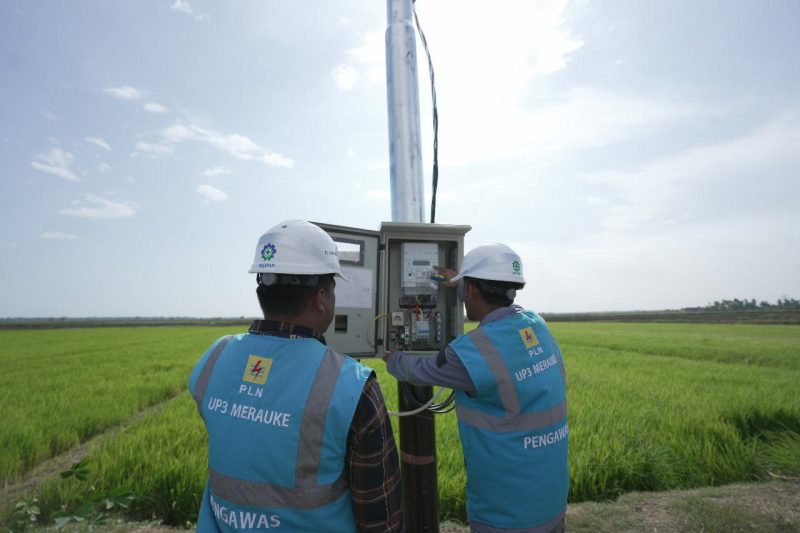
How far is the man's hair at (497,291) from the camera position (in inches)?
84.2

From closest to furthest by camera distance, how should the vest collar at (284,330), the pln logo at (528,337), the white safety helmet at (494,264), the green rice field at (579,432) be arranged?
the vest collar at (284,330) → the pln logo at (528,337) → the white safety helmet at (494,264) → the green rice field at (579,432)

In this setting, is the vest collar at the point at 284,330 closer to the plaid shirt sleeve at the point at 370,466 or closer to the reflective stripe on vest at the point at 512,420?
the plaid shirt sleeve at the point at 370,466

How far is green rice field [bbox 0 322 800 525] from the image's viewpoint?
3.71 m

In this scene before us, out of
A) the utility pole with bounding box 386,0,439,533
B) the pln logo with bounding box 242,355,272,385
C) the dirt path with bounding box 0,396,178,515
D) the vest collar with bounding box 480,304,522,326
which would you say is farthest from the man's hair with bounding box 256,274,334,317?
the dirt path with bounding box 0,396,178,515

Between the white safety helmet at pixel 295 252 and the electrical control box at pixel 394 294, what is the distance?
111 cm

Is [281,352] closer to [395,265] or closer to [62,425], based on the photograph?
[395,265]

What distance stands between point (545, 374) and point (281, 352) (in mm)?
1292

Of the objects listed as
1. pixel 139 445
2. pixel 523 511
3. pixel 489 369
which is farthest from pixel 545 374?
pixel 139 445

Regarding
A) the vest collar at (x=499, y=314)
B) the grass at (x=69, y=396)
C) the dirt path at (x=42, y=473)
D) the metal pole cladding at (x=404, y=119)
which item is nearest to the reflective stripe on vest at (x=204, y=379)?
the vest collar at (x=499, y=314)

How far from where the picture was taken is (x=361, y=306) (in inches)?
106

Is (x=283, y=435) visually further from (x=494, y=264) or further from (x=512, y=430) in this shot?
(x=494, y=264)

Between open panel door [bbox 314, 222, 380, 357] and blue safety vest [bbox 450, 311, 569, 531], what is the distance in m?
0.89

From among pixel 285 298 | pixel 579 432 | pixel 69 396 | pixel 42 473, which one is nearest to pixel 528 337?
pixel 285 298

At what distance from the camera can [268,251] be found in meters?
1.40
